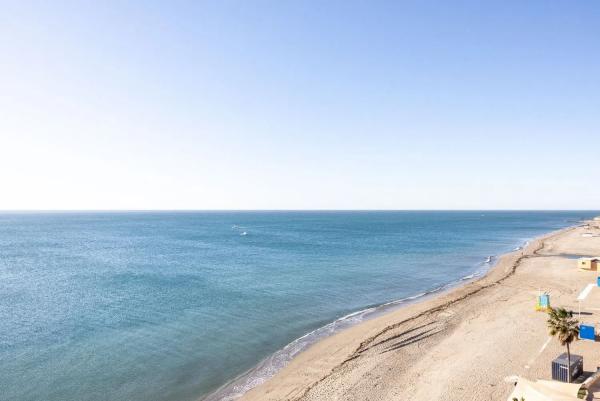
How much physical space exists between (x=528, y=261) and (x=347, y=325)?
41.5 m

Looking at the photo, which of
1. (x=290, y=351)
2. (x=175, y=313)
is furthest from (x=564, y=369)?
(x=175, y=313)

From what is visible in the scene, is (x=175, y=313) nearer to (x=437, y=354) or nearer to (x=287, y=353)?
(x=287, y=353)

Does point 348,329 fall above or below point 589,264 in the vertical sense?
below

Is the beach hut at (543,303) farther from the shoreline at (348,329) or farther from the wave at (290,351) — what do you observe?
the wave at (290,351)

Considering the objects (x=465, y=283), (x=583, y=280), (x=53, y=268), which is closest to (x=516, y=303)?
(x=465, y=283)

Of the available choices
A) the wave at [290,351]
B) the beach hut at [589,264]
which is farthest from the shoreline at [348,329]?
the beach hut at [589,264]

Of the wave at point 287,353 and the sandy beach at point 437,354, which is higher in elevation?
the sandy beach at point 437,354

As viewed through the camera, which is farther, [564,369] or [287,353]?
[287,353]

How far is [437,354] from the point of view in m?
23.0

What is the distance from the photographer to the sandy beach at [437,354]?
62.4 ft

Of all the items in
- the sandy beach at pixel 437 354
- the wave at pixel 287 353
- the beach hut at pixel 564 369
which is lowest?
the wave at pixel 287 353

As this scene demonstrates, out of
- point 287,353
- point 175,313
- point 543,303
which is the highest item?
point 543,303

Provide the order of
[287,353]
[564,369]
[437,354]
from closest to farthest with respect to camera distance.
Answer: [564,369] → [437,354] → [287,353]

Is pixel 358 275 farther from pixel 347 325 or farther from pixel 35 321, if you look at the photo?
pixel 35 321
